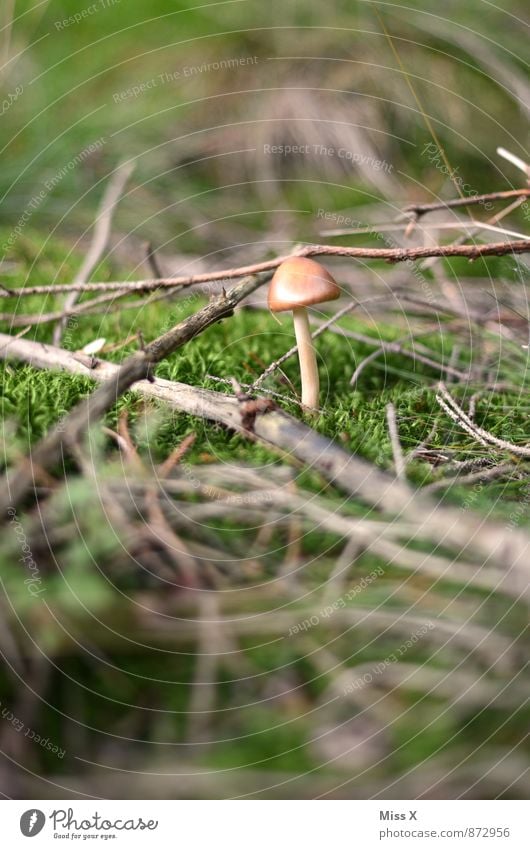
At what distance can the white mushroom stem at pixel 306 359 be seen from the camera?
117 centimetres

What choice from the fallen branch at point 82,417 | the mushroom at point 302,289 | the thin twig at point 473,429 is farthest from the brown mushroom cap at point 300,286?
the thin twig at point 473,429

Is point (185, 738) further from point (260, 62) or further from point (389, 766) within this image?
point (260, 62)

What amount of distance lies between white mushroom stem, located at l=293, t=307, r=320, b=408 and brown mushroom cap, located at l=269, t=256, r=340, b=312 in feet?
0.14

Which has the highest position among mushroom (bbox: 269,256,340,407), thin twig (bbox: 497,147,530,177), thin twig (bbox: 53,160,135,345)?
thin twig (bbox: 53,160,135,345)

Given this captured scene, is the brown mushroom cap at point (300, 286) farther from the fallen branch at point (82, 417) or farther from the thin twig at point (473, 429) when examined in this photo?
the thin twig at point (473, 429)

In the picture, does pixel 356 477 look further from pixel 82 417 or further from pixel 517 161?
pixel 517 161

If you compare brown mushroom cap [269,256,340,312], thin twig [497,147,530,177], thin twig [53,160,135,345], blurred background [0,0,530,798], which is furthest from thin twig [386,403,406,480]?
thin twig [53,160,135,345]

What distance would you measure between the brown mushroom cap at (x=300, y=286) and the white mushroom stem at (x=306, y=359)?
4 centimetres

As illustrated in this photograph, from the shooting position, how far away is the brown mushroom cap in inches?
43.6

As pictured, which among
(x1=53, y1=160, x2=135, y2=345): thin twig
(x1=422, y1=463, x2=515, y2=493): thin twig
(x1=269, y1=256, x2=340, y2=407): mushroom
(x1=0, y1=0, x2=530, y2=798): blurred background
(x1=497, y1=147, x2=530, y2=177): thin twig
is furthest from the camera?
(x1=53, y1=160, x2=135, y2=345): thin twig

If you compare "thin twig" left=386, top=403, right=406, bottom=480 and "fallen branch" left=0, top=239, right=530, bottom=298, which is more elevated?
"fallen branch" left=0, top=239, right=530, bottom=298

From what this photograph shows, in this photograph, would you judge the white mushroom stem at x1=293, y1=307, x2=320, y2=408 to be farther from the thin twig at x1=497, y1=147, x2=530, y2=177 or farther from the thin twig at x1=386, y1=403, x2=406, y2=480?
the thin twig at x1=497, y1=147, x2=530, y2=177

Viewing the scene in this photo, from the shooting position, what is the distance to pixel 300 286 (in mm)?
1110

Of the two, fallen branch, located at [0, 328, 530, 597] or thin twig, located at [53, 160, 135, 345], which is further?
thin twig, located at [53, 160, 135, 345]
